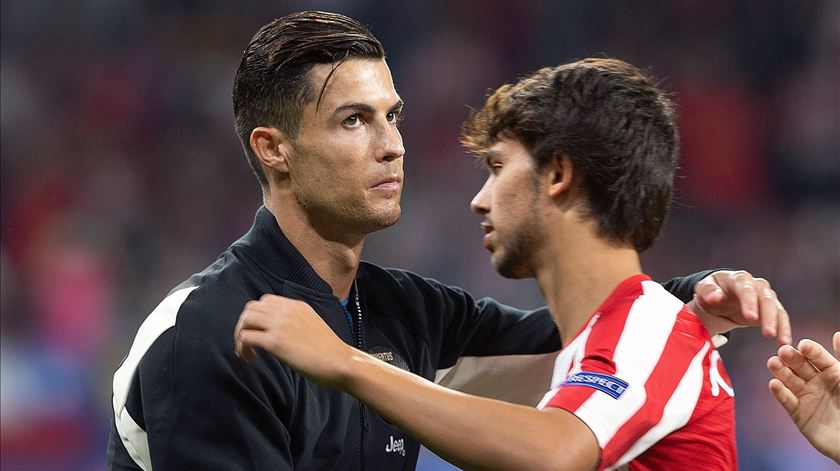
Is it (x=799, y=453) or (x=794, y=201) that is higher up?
(x=794, y=201)

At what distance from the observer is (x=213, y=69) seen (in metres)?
7.29

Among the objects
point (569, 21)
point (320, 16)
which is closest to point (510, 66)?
point (569, 21)

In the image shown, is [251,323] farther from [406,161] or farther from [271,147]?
[406,161]

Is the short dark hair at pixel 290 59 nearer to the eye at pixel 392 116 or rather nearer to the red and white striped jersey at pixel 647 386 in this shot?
the eye at pixel 392 116

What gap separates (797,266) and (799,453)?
1352 millimetres

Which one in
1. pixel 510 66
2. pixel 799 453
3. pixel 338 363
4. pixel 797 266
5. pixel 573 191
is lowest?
pixel 799 453

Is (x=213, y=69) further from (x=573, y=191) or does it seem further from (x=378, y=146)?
(x=573, y=191)

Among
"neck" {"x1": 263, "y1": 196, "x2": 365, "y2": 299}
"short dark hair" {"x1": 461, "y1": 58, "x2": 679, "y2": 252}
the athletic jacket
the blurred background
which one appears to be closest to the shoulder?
the athletic jacket

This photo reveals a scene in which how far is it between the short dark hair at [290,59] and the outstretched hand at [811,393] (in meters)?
1.29

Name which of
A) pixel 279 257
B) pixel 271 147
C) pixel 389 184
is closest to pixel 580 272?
pixel 389 184

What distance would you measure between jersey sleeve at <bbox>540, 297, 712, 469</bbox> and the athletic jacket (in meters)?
0.68

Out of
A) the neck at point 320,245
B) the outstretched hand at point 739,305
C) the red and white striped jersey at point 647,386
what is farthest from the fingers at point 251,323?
the outstretched hand at point 739,305

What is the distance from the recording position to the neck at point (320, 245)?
2.83 m

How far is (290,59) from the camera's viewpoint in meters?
2.80
